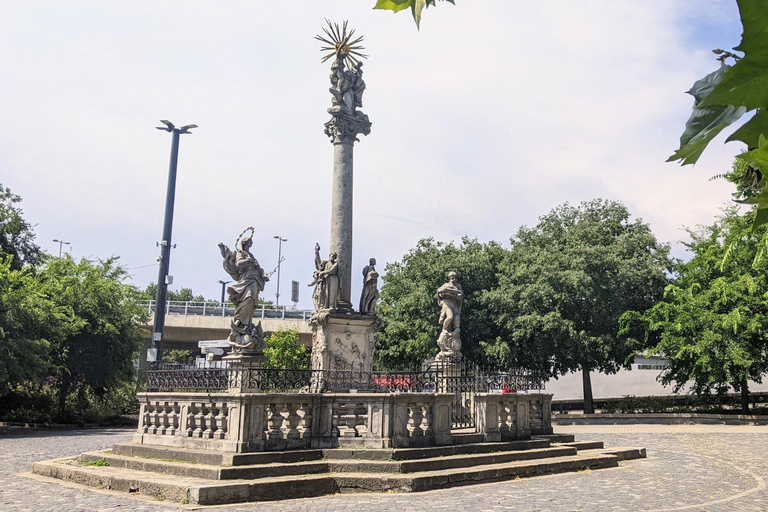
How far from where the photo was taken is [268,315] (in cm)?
4600

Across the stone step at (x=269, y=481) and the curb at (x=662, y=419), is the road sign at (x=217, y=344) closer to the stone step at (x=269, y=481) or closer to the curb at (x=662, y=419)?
the stone step at (x=269, y=481)

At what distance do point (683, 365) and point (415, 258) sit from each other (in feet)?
44.0

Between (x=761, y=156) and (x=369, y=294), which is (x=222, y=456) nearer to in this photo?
(x=369, y=294)

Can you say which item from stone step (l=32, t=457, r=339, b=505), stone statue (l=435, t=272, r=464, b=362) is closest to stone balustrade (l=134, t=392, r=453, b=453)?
stone step (l=32, t=457, r=339, b=505)

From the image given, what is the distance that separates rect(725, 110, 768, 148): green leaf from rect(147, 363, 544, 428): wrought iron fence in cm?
1224

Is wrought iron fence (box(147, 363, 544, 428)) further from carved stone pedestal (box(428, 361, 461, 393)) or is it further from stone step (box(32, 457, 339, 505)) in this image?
stone step (box(32, 457, 339, 505))

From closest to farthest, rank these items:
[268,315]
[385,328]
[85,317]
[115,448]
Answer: [115,448] < [85,317] < [385,328] < [268,315]

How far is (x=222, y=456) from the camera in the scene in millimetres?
11797

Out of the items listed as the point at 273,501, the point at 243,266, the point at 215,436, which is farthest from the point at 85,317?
the point at 273,501

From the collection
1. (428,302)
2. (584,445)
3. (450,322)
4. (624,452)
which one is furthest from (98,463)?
(428,302)

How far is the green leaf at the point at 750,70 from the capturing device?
42.8 inches

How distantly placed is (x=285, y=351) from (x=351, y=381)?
20636mm

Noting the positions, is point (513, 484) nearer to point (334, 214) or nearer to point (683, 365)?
point (334, 214)

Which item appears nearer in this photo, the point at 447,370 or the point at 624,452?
the point at 624,452
